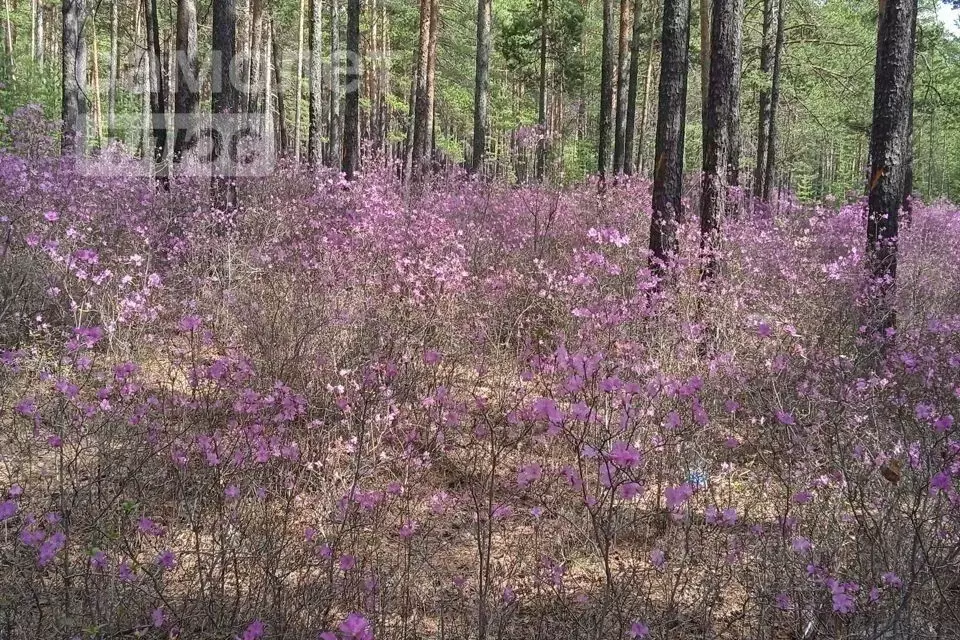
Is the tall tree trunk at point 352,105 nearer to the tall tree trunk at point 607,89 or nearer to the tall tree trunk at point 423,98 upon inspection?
the tall tree trunk at point 423,98

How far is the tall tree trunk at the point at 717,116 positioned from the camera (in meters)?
6.64

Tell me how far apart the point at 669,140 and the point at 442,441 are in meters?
4.88

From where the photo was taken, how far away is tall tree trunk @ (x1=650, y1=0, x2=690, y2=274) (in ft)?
22.5

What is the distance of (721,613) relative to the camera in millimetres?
2896

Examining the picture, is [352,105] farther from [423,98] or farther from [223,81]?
[423,98]

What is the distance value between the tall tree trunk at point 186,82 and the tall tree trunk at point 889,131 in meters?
8.01

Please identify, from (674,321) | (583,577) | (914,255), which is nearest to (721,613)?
(583,577)

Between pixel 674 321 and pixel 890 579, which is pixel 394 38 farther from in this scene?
pixel 890 579

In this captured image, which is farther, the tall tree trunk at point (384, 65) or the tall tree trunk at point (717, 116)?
the tall tree trunk at point (384, 65)

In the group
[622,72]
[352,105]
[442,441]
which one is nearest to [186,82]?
[352,105]

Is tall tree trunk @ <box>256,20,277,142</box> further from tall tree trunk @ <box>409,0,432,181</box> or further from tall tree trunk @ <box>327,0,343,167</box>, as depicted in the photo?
tall tree trunk @ <box>409,0,432,181</box>

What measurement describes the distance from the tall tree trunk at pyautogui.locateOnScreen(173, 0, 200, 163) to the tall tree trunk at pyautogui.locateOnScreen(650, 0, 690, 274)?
6.01 meters

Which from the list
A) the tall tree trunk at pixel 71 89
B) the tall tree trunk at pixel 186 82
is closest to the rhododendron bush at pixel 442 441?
the tall tree trunk at pixel 186 82

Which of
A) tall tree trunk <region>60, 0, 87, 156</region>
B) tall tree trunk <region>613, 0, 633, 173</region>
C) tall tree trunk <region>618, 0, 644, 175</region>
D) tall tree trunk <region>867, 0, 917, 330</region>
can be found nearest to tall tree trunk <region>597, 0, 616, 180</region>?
tall tree trunk <region>613, 0, 633, 173</region>
